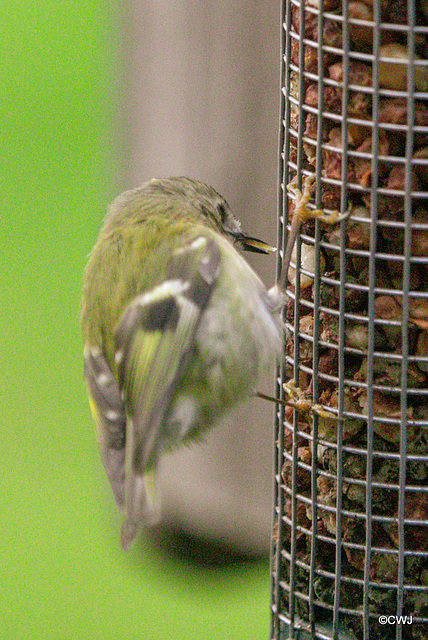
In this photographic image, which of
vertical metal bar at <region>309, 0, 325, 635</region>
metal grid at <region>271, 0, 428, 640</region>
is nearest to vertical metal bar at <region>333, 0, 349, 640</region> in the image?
metal grid at <region>271, 0, 428, 640</region>

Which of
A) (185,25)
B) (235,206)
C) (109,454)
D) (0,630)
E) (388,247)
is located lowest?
(0,630)

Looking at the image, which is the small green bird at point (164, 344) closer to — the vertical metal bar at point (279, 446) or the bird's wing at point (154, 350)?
the bird's wing at point (154, 350)

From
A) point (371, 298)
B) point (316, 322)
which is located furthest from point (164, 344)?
point (371, 298)

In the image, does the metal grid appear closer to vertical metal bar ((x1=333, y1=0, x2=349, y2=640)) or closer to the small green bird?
vertical metal bar ((x1=333, y1=0, x2=349, y2=640))

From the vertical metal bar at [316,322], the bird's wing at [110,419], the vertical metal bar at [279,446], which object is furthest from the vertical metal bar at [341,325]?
the bird's wing at [110,419]

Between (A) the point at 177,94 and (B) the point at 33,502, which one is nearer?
(A) the point at 177,94

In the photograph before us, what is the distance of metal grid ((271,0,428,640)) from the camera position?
3672 mm

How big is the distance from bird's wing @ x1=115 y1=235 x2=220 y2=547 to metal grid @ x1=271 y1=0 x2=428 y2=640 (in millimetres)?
344

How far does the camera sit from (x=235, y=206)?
6.37 m

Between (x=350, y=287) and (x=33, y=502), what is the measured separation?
5.64 meters

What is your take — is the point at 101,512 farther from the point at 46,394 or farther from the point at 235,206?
the point at 235,206

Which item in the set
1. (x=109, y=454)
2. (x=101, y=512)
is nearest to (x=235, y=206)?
(x=109, y=454)

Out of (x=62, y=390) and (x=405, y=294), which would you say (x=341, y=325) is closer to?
(x=405, y=294)

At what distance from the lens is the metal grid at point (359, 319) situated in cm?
367
